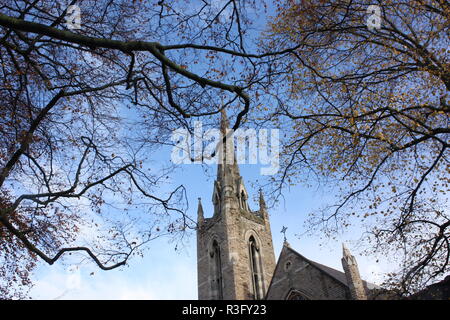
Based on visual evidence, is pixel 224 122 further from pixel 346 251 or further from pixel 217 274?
pixel 217 274

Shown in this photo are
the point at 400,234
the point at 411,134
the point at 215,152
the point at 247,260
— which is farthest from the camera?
the point at 247,260

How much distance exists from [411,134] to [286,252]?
15.8m

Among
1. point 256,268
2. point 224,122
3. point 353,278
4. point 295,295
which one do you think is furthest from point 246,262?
point 224,122

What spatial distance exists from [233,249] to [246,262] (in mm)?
1376

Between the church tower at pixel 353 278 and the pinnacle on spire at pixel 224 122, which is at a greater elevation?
the pinnacle on spire at pixel 224 122

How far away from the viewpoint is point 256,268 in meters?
28.5

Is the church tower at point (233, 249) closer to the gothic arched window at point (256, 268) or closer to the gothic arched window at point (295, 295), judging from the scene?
the gothic arched window at point (256, 268)

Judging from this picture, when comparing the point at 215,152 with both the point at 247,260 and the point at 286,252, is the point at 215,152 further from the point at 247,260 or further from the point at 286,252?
the point at 247,260

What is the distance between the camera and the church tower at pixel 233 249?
26.3 meters

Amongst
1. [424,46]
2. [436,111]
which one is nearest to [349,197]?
[436,111]

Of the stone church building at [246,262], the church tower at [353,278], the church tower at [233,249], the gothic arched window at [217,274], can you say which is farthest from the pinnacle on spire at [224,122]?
the gothic arched window at [217,274]

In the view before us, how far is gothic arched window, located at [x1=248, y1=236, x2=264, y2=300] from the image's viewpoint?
26.8 metres
